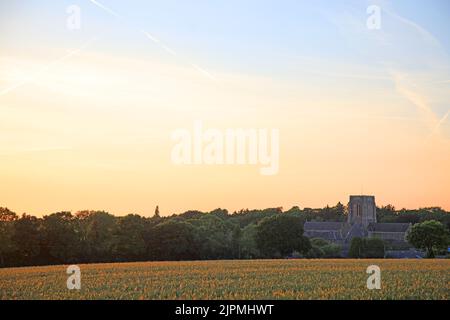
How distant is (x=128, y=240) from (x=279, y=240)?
1866 cm

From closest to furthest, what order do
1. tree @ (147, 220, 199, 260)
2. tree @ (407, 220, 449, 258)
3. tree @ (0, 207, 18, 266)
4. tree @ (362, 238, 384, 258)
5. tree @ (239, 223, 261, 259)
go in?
tree @ (0, 207, 18, 266) < tree @ (147, 220, 199, 260) < tree @ (239, 223, 261, 259) < tree @ (362, 238, 384, 258) < tree @ (407, 220, 449, 258)

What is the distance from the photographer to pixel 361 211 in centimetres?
16688

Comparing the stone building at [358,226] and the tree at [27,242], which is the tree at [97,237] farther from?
the stone building at [358,226]

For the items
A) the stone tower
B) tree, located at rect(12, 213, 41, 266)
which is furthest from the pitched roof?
tree, located at rect(12, 213, 41, 266)

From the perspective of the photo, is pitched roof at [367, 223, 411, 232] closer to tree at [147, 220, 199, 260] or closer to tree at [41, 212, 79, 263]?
tree at [147, 220, 199, 260]

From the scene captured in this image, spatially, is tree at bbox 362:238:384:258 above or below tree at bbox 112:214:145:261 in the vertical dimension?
below

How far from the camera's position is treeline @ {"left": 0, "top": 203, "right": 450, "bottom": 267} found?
5134cm

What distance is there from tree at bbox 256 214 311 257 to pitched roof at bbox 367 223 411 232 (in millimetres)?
90561

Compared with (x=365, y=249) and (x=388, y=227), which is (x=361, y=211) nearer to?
(x=388, y=227)
